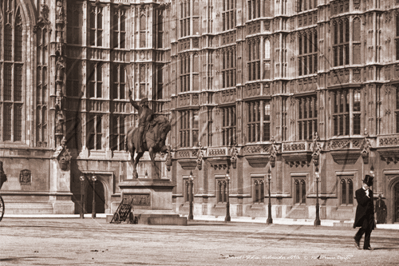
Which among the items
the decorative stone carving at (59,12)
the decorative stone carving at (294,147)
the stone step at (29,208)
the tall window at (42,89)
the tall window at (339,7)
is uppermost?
the decorative stone carving at (59,12)

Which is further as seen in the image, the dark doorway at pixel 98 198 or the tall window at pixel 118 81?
the tall window at pixel 118 81

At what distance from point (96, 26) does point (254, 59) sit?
17.2 metres

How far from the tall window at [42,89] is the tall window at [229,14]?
15.3 meters

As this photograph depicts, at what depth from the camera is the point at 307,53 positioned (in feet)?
212

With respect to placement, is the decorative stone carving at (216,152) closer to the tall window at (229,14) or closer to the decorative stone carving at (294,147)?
the decorative stone carving at (294,147)

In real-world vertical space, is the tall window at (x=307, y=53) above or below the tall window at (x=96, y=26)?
below

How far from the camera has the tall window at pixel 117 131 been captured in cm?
7969

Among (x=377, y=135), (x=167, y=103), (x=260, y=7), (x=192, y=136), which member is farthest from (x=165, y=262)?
(x=167, y=103)

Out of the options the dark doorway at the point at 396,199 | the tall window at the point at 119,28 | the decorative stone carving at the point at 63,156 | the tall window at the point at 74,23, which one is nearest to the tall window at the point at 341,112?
the dark doorway at the point at 396,199

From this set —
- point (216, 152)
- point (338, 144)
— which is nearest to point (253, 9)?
point (216, 152)

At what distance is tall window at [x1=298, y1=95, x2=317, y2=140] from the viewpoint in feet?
210

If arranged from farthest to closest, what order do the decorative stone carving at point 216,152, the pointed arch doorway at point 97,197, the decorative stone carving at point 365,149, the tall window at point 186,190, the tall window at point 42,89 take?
the pointed arch doorway at point 97,197 < the tall window at point 42,89 < the tall window at point 186,190 < the decorative stone carving at point 216,152 < the decorative stone carving at point 365,149

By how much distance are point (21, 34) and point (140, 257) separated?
57.4 meters

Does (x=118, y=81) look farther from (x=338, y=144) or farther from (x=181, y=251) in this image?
(x=181, y=251)
